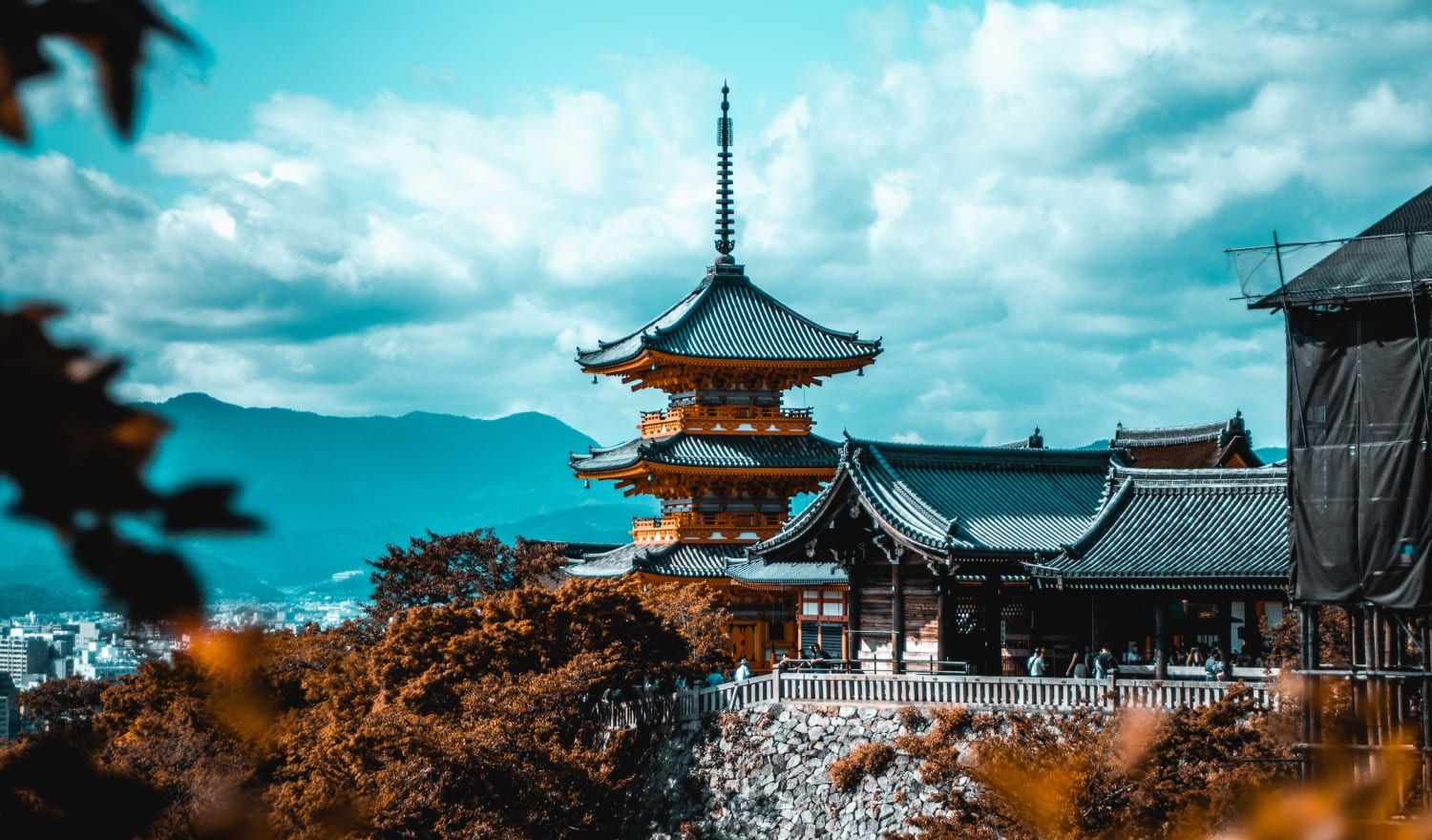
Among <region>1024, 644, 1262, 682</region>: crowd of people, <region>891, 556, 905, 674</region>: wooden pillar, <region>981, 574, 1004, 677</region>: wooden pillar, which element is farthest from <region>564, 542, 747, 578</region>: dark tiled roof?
<region>1024, 644, 1262, 682</region>: crowd of people

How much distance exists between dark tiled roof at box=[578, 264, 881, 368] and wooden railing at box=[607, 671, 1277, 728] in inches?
677

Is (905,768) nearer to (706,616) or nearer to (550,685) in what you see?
(550,685)

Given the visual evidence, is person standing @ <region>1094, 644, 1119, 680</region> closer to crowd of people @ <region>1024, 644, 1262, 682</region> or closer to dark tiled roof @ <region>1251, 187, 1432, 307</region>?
crowd of people @ <region>1024, 644, 1262, 682</region>

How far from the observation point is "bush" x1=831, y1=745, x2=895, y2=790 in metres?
28.2

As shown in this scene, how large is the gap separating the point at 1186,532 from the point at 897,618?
19.2 feet

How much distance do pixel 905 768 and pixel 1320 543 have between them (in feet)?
26.4

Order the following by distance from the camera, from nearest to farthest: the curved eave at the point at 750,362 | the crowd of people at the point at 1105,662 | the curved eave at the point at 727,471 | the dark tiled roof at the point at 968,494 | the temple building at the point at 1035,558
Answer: the crowd of people at the point at 1105,662, the temple building at the point at 1035,558, the dark tiled roof at the point at 968,494, the curved eave at the point at 727,471, the curved eave at the point at 750,362

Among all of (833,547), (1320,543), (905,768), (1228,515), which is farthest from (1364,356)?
(833,547)

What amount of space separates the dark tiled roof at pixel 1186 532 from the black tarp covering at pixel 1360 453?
3282mm

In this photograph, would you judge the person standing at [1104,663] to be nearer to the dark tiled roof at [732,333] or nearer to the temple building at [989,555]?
the temple building at [989,555]

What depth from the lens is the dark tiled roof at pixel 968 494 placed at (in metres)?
31.7

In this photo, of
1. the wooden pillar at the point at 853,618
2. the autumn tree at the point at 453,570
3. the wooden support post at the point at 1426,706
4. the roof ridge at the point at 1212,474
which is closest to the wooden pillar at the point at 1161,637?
the roof ridge at the point at 1212,474

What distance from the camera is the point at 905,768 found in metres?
28.1

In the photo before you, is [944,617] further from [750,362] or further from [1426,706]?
[750,362]
